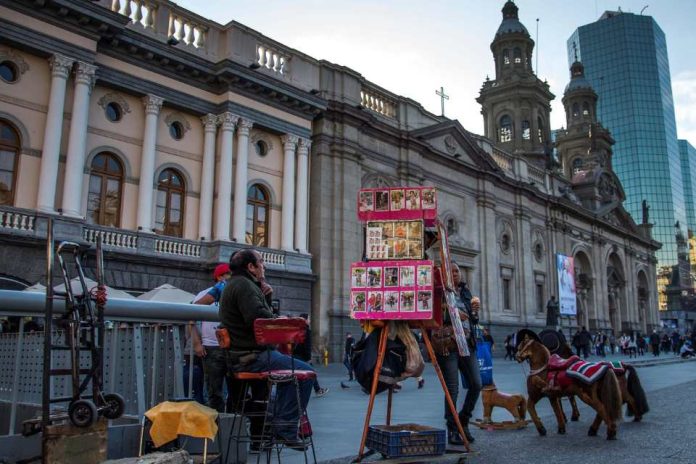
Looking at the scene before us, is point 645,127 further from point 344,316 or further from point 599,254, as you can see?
point 344,316

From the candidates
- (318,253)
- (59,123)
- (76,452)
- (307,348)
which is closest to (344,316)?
(318,253)

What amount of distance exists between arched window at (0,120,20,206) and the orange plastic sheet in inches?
523

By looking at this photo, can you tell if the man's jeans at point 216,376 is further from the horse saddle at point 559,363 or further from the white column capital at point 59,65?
the white column capital at point 59,65

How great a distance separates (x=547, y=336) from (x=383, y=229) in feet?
11.2

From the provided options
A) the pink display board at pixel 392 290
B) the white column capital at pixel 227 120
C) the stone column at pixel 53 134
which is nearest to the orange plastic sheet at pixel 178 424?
the pink display board at pixel 392 290

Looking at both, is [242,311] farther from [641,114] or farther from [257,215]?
[641,114]

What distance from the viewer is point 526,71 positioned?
45.7 m

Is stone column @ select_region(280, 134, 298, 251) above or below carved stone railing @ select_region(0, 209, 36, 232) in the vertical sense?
above

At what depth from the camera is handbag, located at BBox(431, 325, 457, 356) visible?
616cm

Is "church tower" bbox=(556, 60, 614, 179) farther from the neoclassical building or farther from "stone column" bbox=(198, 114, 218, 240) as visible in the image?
"stone column" bbox=(198, 114, 218, 240)

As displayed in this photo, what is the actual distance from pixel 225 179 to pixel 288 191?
272 cm

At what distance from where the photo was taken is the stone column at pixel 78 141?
620 inches

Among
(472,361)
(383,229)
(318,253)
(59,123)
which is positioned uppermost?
(59,123)

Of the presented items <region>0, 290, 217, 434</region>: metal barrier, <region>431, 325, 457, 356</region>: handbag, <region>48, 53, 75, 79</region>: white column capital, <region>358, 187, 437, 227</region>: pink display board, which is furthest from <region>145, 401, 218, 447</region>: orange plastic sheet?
<region>48, 53, 75, 79</region>: white column capital
